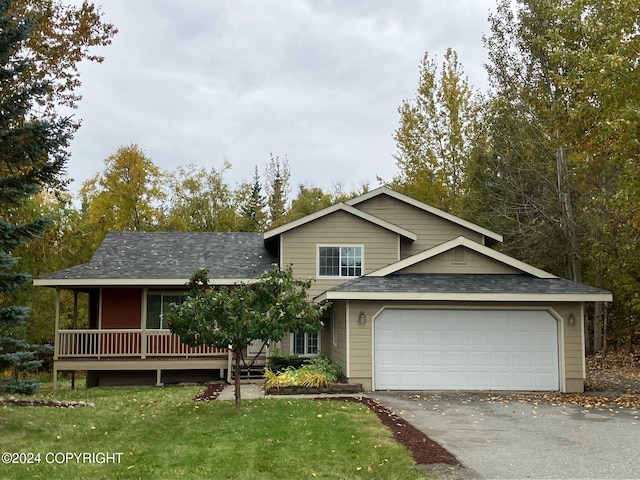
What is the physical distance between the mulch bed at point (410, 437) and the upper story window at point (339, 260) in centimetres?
624

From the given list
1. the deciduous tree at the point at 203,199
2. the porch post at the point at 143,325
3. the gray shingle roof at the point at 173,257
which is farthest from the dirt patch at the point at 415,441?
the deciduous tree at the point at 203,199

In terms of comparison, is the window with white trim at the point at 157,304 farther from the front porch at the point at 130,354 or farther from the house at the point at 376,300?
the front porch at the point at 130,354

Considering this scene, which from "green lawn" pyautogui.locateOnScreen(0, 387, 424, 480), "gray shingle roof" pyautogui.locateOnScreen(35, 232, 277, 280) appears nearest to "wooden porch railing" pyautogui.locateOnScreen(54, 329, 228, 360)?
"gray shingle roof" pyautogui.locateOnScreen(35, 232, 277, 280)

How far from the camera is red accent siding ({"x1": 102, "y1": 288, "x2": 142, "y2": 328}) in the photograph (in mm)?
20328

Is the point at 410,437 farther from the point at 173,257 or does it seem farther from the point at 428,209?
the point at 173,257

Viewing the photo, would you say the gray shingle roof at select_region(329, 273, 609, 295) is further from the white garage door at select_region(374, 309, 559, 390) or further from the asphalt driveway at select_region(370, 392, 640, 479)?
the asphalt driveway at select_region(370, 392, 640, 479)

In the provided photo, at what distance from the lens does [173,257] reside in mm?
20875

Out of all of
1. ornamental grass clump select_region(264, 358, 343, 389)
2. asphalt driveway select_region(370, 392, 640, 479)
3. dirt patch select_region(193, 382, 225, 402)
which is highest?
ornamental grass clump select_region(264, 358, 343, 389)

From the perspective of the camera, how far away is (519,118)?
25.4 m

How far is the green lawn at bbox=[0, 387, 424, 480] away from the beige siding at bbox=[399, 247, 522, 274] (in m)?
5.25

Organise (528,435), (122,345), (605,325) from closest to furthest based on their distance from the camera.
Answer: (528,435), (122,345), (605,325)

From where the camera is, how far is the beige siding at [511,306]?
15617 mm

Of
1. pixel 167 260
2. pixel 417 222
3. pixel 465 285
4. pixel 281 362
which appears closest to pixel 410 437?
pixel 465 285

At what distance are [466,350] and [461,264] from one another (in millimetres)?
2355
